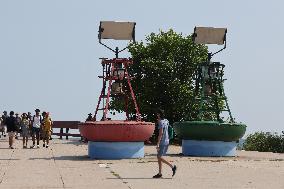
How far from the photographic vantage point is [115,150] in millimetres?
20750

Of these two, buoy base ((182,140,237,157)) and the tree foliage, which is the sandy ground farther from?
the tree foliage

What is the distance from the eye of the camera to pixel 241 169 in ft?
54.7

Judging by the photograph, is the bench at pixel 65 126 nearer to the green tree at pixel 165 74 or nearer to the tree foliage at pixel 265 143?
the green tree at pixel 165 74

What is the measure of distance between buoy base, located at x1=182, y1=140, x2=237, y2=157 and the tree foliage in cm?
1324

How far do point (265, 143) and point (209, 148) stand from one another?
1491 centimetres

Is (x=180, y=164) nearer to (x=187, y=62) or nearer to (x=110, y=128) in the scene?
(x=110, y=128)

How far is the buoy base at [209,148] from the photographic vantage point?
23.0m

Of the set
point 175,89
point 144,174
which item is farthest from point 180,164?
point 175,89

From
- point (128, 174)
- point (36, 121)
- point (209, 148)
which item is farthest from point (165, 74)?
point (128, 174)

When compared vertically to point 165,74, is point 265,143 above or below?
below

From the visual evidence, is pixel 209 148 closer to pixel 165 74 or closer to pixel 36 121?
pixel 36 121

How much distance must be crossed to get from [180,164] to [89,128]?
3735 millimetres


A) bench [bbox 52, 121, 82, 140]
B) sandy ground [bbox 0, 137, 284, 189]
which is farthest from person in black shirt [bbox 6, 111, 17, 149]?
bench [bbox 52, 121, 82, 140]

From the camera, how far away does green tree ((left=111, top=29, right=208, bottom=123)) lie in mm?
38344
